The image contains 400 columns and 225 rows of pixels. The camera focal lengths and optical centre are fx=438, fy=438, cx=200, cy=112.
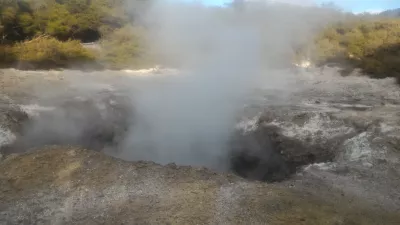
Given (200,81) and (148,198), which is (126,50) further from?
(148,198)

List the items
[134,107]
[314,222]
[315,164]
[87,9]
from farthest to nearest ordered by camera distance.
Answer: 1. [87,9]
2. [134,107]
3. [315,164]
4. [314,222]

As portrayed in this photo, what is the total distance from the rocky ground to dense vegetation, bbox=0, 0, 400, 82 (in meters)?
3.66

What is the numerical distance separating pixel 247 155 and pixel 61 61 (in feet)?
28.0

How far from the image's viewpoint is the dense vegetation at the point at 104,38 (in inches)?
557

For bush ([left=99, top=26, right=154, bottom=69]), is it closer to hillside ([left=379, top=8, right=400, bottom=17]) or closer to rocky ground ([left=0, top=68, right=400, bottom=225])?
rocky ground ([left=0, top=68, right=400, bottom=225])

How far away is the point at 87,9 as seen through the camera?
58.3ft

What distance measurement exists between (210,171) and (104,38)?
40.8 ft

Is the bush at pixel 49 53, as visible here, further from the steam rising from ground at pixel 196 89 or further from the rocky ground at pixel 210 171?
the rocky ground at pixel 210 171

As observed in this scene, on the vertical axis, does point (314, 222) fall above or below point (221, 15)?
below

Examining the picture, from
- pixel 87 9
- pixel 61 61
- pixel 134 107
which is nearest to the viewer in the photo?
pixel 134 107

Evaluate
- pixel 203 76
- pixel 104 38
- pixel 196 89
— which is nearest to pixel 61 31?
pixel 104 38

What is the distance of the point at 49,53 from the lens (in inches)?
546

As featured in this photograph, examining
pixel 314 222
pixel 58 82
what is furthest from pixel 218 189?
pixel 58 82

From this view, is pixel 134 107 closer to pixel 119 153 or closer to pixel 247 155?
pixel 119 153
